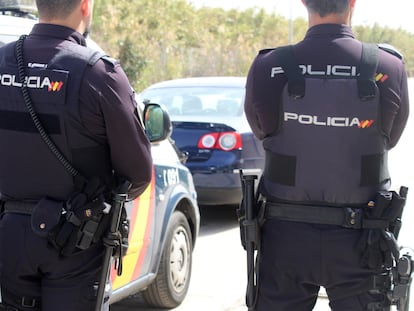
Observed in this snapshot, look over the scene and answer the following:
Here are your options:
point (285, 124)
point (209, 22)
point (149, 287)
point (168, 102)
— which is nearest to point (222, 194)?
point (168, 102)

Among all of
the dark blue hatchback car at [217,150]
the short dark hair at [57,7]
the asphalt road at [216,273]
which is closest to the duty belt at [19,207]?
the short dark hair at [57,7]

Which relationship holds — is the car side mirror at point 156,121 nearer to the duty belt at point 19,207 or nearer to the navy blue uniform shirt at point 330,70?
the navy blue uniform shirt at point 330,70

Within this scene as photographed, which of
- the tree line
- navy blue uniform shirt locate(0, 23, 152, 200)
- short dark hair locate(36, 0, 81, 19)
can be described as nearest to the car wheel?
navy blue uniform shirt locate(0, 23, 152, 200)

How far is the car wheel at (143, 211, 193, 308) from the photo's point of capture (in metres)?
4.89

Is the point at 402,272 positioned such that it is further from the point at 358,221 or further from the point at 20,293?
the point at 20,293

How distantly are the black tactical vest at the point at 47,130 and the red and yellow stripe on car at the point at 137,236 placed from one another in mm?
1363

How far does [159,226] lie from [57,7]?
217 cm

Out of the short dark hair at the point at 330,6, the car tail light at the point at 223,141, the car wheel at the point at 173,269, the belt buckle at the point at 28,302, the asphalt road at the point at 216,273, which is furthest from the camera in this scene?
the car tail light at the point at 223,141

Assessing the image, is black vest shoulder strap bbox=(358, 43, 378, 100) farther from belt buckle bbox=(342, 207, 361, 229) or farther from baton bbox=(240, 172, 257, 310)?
baton bbox=(240, 172, 257, 310)

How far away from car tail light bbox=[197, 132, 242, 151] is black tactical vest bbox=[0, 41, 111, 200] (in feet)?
15.9

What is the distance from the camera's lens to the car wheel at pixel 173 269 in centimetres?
489

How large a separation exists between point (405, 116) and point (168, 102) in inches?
231

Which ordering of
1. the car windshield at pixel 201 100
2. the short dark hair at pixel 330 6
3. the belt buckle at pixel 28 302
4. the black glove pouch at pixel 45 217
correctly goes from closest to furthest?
the black glove pouch at pixel 45 217 → the belt buckle at pixel 28 302 → the short dark hair at pixel 330 6 → the car windshield at pixel 201 100

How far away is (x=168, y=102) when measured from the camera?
336 inches
